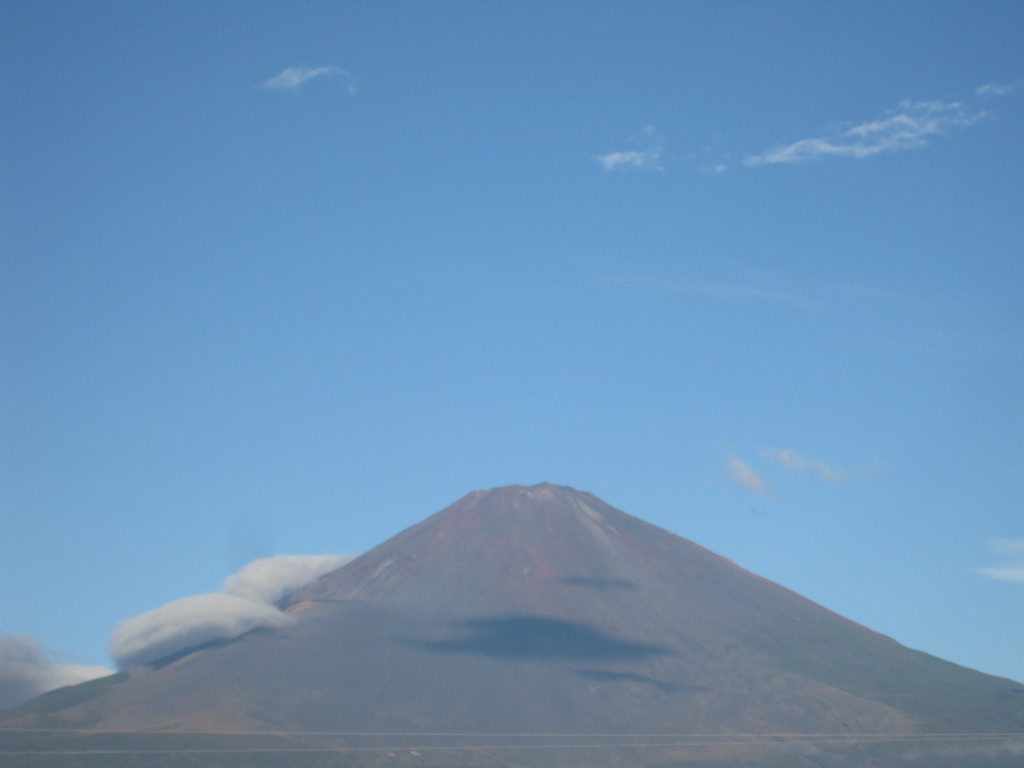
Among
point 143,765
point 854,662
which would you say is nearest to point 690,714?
point 854,662

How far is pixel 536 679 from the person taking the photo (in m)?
146

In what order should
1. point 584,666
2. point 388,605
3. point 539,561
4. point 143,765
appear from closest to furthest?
1. point 143,765
2. point 584,666
3. point 388,605
4. point 539,561

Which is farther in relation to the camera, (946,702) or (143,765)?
(946,702)

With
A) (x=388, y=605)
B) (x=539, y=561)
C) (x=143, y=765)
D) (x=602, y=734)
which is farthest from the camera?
(x=539, y=561)

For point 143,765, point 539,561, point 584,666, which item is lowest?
point 143,765

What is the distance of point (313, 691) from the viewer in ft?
443

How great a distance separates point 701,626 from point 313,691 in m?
58.6

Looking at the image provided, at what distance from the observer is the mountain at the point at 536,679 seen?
125000mm

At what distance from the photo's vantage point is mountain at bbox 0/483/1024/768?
125000mm

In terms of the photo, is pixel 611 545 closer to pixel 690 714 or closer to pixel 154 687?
pixel 690 714

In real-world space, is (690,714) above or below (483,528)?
below

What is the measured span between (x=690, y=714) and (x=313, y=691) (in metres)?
46.2

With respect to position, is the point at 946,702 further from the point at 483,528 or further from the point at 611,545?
the point at 483,528

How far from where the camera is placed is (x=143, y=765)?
109 meters
